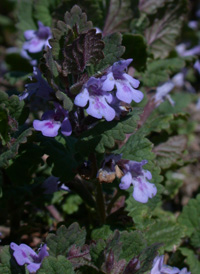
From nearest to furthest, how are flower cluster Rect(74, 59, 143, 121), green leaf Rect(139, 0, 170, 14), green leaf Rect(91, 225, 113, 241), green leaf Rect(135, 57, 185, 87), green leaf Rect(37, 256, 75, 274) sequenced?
green leaf Rect(37, 256, 75, 274) < flower cluster Rect(74, 59, 143, 121) < green leaf Rect(91, 225, 113, 241) < green leaf Rect(135, 57, 185, 87) < green leaf Rect(139, 0, 170, 14)

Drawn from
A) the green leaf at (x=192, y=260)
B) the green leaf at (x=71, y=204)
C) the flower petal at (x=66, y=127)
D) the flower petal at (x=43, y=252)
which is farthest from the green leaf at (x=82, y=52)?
the green leaf at (x=192, y=260)

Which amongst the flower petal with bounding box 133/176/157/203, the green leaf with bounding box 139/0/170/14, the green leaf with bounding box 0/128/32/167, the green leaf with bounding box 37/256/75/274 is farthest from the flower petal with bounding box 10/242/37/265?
the green leaf with bounding box 139/0/170/14

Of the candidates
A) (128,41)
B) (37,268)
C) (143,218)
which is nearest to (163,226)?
(143,218)

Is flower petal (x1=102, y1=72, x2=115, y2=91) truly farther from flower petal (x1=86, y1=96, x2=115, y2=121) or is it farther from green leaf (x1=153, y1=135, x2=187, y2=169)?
green leaf (x1=153, y1=135, x2=187, y2=169)

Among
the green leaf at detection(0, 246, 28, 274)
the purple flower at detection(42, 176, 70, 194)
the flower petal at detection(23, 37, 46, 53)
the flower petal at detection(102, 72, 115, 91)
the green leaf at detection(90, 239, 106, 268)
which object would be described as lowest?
the purple flower at detection(42, 176, 70, 194)

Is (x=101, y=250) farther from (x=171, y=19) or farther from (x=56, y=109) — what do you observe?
(x=171, y=19)

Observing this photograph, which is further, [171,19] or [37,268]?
[171,19]

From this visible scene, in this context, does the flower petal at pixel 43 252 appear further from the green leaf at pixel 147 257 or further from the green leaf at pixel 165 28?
the green leaf at pixel 165 28
